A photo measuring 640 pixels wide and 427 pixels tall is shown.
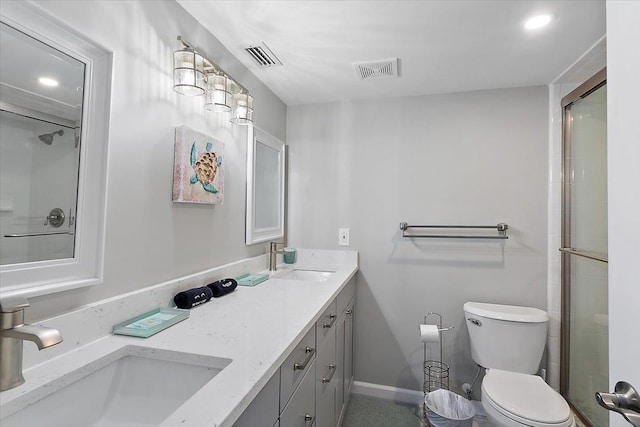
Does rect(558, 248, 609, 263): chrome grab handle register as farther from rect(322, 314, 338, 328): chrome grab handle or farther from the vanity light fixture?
the vanity light fixture

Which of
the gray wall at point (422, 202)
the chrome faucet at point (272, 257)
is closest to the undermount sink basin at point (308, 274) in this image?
the chrome faucet at point (272, 257)

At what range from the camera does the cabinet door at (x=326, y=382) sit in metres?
1.38

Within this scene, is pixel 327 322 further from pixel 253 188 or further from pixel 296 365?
pixel 253 188

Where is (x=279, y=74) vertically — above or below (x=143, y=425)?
above

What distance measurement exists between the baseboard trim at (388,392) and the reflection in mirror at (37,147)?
2169 mm

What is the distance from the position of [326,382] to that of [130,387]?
2.97ft

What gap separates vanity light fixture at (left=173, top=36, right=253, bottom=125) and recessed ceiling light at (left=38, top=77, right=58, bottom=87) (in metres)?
0.43

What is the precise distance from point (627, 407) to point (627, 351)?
107 millimetres

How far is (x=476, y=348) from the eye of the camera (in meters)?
2.01

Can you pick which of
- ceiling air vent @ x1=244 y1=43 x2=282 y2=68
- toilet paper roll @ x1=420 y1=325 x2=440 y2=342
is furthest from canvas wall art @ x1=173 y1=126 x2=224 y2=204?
toilet paper roll @ x1=420 y1=325 x2=440 y2=342

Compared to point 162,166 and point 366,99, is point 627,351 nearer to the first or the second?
point 162,166

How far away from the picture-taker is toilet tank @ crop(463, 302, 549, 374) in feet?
6.19

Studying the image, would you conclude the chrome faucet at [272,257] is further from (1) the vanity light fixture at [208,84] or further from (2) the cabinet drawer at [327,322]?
(1) the vanity light fixture at [208,84]

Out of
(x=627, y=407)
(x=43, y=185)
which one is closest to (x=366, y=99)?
(x=43, y=185)
